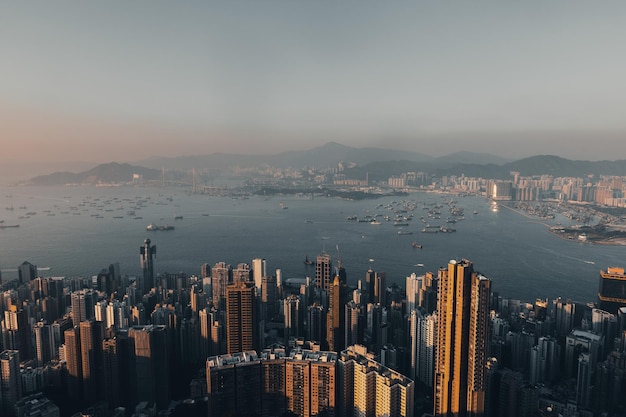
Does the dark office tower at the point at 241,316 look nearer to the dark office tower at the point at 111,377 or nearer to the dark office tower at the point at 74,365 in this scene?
the dark office tower at the point at 111,377

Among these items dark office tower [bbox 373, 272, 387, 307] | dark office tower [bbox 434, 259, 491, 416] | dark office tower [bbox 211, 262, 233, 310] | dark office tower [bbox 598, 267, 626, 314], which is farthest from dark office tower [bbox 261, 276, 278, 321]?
dark office tower [bbox 598, 267, 626, 314]

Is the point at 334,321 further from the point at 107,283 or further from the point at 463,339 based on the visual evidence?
the point at 107,283

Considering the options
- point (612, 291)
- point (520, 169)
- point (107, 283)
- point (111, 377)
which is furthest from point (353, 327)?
point (520, 169)

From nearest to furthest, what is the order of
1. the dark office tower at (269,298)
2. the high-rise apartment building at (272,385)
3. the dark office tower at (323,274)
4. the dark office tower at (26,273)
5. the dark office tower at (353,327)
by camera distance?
the high-rise apartment building at (272,385) → the dark office tower at (353,327) → the dark office tower at (269,298) → the dark office tower at (26,273) → the dark office tower at (323,274)

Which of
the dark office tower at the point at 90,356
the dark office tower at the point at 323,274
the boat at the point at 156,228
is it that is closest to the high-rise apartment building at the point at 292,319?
the dark office tower at the point at 323,274

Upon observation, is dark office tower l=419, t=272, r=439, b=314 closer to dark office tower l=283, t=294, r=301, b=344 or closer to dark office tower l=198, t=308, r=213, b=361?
dark office tower l=283, t=294, r=301, b=344

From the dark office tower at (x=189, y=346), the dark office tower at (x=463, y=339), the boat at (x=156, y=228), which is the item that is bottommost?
the dark office tower at (x=189, y=346)

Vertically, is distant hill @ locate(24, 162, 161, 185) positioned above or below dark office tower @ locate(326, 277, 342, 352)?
above
